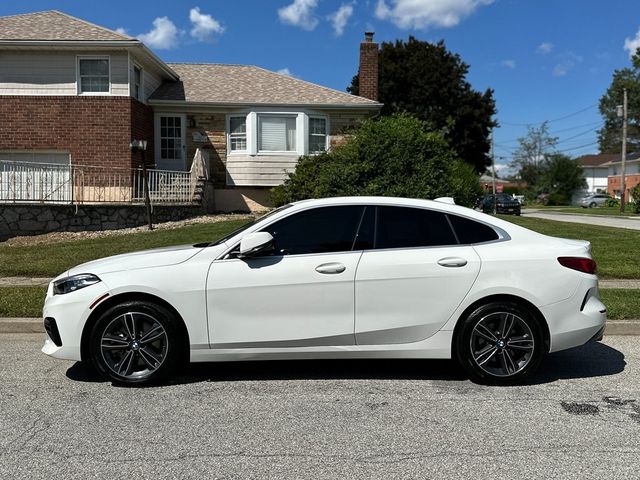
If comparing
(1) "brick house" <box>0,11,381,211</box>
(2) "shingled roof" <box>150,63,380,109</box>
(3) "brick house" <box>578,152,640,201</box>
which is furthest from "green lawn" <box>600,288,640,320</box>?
(3) "brick house" <box>578,152,640,201</box>

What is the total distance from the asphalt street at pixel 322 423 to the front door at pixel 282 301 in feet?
1.50

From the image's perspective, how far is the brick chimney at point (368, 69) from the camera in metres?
23.4

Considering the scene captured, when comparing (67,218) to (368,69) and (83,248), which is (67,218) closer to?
(83,248)

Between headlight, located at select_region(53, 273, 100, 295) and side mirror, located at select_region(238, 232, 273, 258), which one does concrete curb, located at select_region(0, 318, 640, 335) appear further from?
side mirror, located at select_region(238, 232, 273, 258)

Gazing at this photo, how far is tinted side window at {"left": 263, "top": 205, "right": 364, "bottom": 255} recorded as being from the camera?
202 inches

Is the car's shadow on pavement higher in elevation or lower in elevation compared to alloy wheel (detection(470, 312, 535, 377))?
lower

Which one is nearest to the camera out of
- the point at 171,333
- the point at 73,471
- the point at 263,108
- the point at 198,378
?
the point at 73,471

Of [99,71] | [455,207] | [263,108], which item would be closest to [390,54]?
[263,108]

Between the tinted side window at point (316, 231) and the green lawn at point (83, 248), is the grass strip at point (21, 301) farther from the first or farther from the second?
the tinted side window at point (316, 231)

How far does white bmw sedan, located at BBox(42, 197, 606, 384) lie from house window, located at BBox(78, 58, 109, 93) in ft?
48.5

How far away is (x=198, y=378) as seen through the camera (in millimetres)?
5328

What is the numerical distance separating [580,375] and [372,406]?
6.99 feet

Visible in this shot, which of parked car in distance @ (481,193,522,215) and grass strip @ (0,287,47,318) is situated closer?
grass strip @ (0,287,47,318)

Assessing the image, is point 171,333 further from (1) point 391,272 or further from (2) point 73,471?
(1) point 391,272
